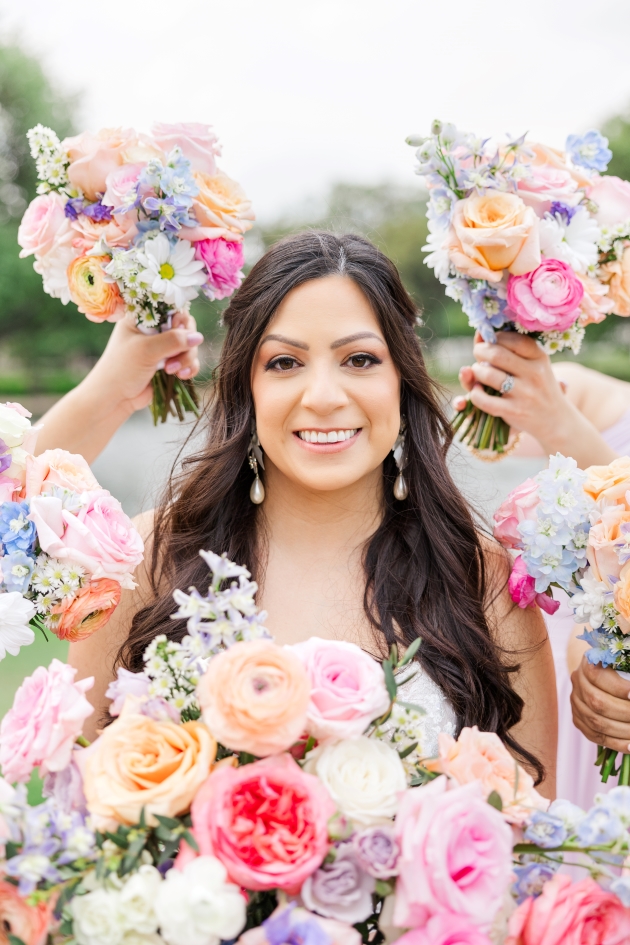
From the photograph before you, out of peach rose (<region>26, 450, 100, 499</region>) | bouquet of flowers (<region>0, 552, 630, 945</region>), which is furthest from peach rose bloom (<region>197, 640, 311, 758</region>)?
peach rose (<region>26, 450, 100, 499</region>)

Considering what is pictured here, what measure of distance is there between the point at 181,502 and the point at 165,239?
2.86 ft

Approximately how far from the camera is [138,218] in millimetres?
2895

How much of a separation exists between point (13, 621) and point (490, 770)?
0.99m

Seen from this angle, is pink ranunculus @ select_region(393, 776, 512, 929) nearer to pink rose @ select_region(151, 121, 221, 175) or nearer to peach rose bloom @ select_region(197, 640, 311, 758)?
peach rose bloom @ select_region(197, 640, 311, 758)

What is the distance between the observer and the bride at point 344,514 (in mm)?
2602

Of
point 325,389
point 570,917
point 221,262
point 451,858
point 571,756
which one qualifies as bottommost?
point 571,756

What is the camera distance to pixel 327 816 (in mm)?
1318

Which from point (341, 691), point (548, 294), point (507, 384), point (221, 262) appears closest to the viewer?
point (341, 691)

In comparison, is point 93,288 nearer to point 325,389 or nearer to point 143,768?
point 325,389

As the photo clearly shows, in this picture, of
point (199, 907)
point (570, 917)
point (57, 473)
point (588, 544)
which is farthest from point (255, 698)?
point (588, 544)

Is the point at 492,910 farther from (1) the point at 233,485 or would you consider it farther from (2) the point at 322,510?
(1) the point at 233,485

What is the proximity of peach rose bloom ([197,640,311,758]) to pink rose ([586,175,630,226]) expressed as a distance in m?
2.31

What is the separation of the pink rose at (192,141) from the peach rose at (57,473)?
51.6 inches

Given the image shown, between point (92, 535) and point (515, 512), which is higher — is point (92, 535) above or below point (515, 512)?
below
